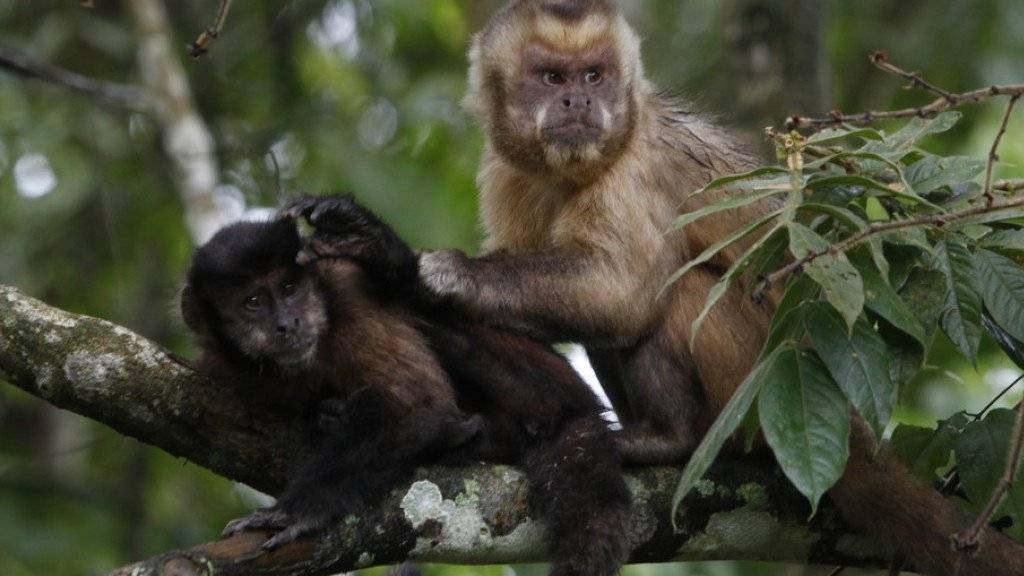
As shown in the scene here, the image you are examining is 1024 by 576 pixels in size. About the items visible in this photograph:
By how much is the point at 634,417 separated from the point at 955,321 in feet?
5.76

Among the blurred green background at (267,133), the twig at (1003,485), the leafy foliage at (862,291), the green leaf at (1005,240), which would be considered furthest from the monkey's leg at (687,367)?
the blurred green background at (267,133)

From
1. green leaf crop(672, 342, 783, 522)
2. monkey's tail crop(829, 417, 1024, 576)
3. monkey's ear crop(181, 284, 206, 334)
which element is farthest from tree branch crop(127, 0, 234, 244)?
green leaf crop(672, 342, 783, 522)

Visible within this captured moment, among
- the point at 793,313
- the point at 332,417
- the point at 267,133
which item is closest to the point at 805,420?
the point at 793,313

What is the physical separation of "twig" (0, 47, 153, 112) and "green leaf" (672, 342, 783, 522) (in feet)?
14.9

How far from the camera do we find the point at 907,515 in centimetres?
483

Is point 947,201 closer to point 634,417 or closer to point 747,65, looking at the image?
point 634,417

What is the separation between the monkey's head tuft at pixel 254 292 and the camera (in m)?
5.21

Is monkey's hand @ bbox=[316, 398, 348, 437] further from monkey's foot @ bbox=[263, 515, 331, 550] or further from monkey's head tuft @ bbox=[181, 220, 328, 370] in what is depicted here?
monkey's foot @ bbox=[263, 515, 331, 550]

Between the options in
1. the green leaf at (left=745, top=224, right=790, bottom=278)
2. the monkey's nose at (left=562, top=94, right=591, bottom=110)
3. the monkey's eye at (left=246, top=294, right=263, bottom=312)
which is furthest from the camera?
the monkey's nose at (left=562, top=94, right=591, bottom=110)

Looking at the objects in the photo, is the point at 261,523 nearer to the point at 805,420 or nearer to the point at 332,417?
the point at 332,417

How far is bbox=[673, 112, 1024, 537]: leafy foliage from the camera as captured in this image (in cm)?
379

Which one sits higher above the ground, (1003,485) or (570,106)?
(570,106)

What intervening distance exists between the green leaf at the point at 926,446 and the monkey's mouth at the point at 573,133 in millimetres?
1829

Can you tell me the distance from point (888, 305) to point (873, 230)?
0.26 meters
